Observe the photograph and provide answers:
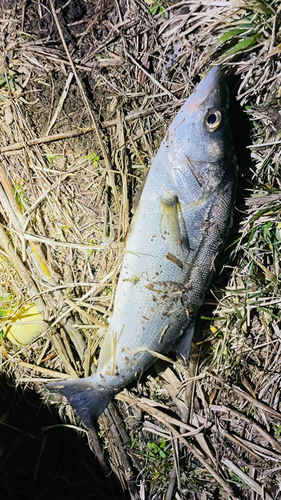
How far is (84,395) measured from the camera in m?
2.90

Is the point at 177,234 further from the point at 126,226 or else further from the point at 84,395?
the point at 84,395

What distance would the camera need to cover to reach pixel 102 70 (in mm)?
3014

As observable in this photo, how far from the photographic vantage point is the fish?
2492 millimetres

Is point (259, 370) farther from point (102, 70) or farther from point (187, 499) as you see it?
point (102, 70)

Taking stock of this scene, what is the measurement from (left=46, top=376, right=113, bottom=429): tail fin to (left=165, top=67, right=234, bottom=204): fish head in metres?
1.66

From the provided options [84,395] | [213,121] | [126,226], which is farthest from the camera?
[126,226]

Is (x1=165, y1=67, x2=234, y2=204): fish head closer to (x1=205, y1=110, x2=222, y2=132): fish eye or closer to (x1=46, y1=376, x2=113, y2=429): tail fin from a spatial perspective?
(x1=205, y1=110, x2=222, y2=132): fish eye

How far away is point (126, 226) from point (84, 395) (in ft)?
4.66

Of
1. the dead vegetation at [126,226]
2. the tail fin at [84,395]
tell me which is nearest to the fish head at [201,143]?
the dead vegetation at [126,226]

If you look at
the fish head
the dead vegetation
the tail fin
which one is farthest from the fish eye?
the tail fin

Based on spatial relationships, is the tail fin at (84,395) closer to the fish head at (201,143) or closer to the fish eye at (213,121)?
the fish head at (201,143)

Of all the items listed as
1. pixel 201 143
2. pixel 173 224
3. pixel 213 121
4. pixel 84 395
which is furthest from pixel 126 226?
pixel 84 395

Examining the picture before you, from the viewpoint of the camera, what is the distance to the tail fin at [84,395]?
2895 millimetres

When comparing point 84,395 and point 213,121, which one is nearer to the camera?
point 213,121
